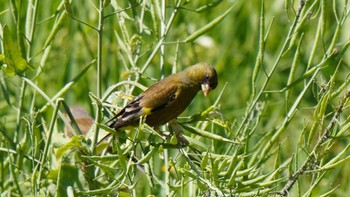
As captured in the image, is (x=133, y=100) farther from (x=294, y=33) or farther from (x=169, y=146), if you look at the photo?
(x=294, y=33)

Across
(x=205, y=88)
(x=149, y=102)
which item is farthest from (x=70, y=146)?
(x=205, y=88)

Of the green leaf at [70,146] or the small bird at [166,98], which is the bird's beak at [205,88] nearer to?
the small bird at [166,98]

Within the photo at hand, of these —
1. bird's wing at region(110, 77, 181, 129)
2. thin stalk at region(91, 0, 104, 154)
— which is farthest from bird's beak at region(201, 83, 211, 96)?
thin stalk at region(91, 0, 104, 154)

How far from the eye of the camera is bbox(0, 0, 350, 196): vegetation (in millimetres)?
1954

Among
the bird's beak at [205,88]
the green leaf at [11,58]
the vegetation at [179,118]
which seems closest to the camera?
the vegetation at [179,118]

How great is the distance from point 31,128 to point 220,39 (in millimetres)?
2328

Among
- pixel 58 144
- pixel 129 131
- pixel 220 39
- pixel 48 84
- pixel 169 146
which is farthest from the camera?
pixel 220 39

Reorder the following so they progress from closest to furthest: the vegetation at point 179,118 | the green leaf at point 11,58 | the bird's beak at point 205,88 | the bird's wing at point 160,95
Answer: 1. the vegetation at point 179,118
2. the green leaf at point 11,58
3. the bird's wing at point 160,95
4. the bird's beak at point 205,88

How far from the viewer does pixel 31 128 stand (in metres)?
2.01

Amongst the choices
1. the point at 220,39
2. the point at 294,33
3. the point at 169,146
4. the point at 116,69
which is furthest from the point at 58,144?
the point at 220,39

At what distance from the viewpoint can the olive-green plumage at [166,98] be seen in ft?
6.89

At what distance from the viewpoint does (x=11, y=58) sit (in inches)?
82.7

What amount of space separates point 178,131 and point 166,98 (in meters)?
0.12

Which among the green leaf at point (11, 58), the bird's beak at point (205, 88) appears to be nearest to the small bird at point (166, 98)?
the bird's beak at point (205, 88)
